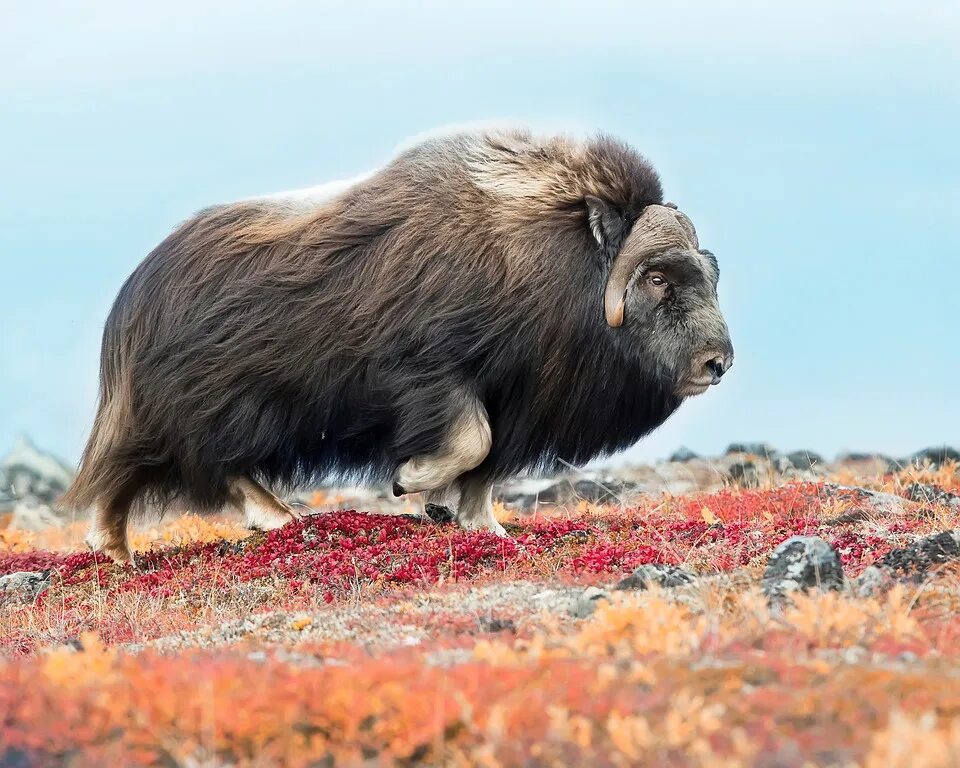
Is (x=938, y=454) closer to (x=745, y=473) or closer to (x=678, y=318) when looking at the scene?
(x=745, y=473)

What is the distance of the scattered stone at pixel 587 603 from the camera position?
406cm

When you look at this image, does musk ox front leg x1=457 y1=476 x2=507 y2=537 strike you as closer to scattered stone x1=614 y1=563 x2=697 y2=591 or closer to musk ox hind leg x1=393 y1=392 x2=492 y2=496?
musk ox hind leg x1=393 y1=392 x2=492 y2=496

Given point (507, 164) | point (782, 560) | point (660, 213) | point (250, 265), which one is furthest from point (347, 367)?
point (782, 560)

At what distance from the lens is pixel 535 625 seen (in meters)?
3.86

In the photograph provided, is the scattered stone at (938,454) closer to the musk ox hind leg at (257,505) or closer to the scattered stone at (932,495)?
the scattered stone at (932,495)

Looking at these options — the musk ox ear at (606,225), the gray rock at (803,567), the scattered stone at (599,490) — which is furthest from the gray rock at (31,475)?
the gray rock at (803,567)

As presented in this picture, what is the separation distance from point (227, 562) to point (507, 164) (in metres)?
2.55

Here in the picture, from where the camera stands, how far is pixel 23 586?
6766mm

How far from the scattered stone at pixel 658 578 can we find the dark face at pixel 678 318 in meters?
2.05

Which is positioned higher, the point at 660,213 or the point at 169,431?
the point at 660,213

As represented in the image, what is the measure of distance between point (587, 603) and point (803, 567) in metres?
0.72

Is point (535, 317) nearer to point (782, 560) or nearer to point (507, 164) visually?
point (507, 164)

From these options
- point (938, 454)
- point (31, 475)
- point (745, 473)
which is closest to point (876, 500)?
point (745, 473)

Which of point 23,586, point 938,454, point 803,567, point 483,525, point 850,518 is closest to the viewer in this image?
point 803,567
